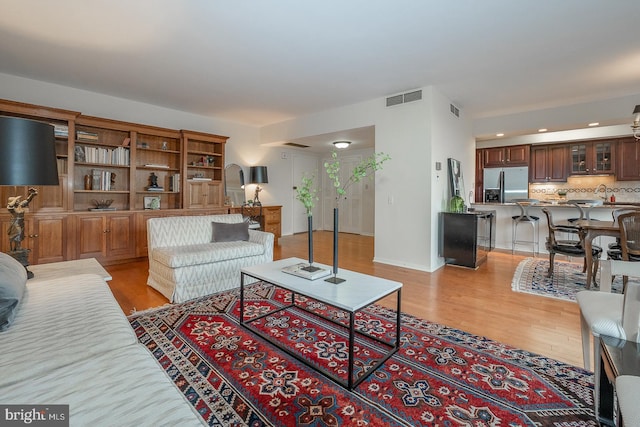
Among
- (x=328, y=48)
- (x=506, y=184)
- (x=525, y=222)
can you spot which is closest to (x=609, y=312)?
(x=328, y=48)

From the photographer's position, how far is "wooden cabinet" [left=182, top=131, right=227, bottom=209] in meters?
5.21

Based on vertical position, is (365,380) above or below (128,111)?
below

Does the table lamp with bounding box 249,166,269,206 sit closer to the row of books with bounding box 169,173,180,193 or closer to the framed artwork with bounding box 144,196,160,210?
the row of books with bounding box 169,173,180,193

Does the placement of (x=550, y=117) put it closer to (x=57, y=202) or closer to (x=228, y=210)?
(x=228, y=210)

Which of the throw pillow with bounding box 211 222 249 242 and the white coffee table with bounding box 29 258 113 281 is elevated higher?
the throw pillow with bounding box 211 222 249 242

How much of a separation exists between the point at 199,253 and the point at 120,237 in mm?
2256

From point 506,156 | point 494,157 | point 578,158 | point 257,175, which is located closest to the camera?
point 257,175

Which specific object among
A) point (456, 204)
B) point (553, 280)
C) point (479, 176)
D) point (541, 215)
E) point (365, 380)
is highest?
point (479, 176)

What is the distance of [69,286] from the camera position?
1733mm

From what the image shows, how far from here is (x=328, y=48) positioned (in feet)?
9.94

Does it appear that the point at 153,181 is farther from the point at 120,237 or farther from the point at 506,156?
the point at 506,156

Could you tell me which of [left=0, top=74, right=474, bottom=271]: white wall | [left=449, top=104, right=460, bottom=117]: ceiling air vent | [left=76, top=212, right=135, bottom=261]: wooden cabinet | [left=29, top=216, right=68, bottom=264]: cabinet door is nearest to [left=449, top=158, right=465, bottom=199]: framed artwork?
[left=0, top=74, right=474, bottom=271]: white wall

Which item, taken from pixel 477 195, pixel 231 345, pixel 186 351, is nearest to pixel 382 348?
pixel 231 345

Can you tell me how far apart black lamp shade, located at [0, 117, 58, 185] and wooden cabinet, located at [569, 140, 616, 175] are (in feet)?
28.7
